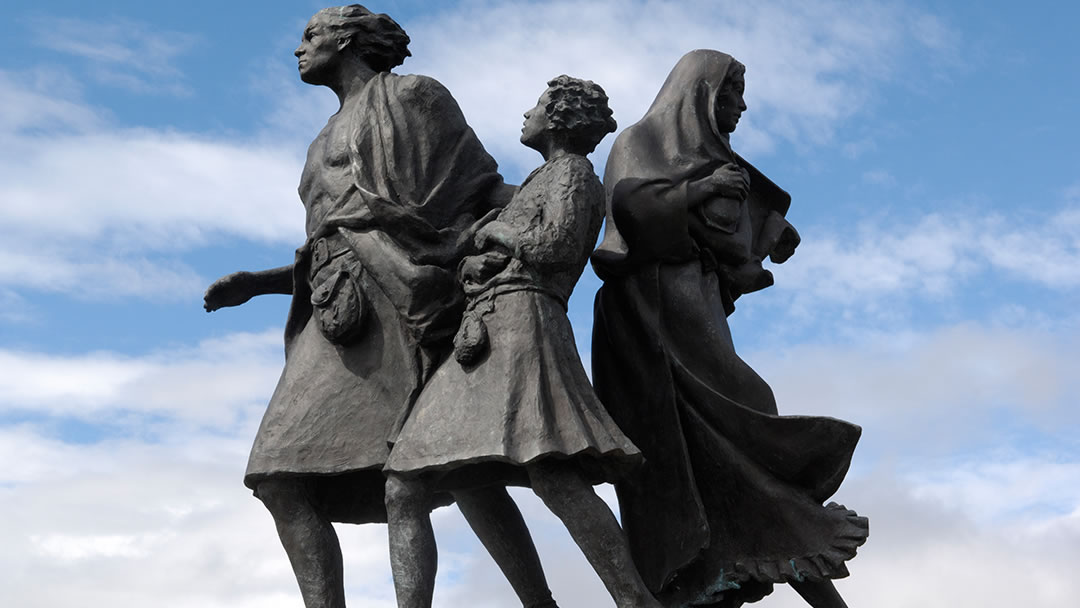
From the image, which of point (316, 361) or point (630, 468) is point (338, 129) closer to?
point (316, 361)

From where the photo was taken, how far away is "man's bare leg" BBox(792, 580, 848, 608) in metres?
8.16

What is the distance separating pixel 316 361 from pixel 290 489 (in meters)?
0.55

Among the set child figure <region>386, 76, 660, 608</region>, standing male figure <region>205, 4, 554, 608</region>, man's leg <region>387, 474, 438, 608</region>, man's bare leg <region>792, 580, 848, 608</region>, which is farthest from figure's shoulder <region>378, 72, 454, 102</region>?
man's bare leg <region>792, 580, 848, 608</region>

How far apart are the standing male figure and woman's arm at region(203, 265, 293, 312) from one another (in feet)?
0.73

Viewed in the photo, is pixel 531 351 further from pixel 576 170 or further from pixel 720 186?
pixel 720 186

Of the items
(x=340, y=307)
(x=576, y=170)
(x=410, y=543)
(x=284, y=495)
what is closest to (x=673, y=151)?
(x=576, y=170)

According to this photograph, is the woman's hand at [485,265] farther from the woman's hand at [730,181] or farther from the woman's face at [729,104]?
the woman's face at [729,104]

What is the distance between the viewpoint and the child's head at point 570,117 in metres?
7.90

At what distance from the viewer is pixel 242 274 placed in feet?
27.9

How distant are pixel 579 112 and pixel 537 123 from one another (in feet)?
0.61

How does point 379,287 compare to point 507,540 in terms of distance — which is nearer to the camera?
point 379,287

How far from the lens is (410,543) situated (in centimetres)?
762

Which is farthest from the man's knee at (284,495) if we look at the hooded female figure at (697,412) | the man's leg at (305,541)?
the hooded female figure at (697,412)

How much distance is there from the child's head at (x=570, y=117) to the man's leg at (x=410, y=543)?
59.6 inches
